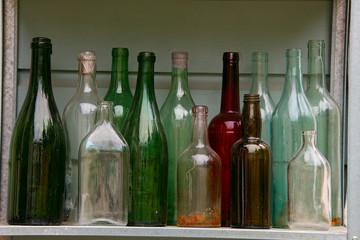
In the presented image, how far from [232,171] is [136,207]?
0.20 metres

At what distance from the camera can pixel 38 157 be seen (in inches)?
45.3

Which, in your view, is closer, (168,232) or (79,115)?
(168,232)

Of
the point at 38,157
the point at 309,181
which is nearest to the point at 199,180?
the point at 309,181

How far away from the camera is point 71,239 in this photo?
137cm

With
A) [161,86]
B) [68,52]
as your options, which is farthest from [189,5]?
[68,52]

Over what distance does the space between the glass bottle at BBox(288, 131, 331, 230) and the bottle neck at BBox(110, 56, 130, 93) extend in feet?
1.35

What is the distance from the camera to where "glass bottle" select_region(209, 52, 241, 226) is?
1197 millimetres

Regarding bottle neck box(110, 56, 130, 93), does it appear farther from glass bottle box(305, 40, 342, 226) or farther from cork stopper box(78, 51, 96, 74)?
glass bottle box(305, 40, 342, 226)

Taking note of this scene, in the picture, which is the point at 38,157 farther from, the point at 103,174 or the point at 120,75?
the point at 120,75

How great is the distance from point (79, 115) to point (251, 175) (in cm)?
39

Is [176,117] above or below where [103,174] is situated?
above

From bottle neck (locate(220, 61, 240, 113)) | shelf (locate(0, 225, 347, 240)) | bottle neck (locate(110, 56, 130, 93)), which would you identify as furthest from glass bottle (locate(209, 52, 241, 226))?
bottle neck (locate(110, 56, 130, 93))

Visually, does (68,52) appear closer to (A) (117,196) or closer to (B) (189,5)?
(B) (189,5)

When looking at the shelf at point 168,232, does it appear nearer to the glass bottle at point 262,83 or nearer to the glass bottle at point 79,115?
the glass bottle at point 79,115
